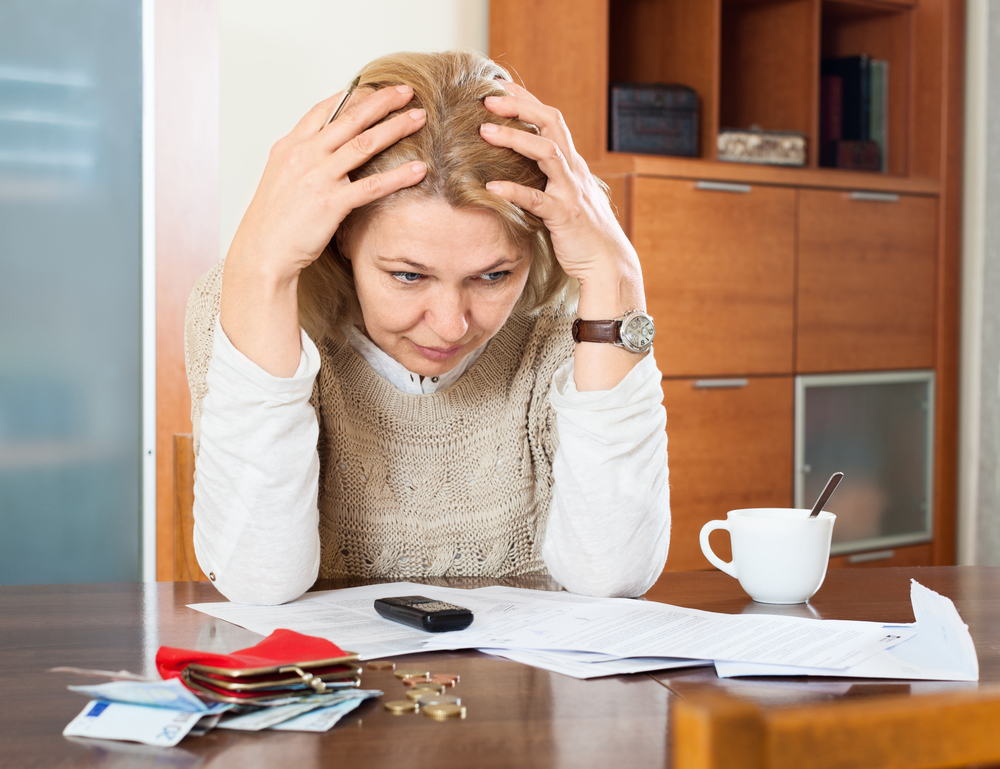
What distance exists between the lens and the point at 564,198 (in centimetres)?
111

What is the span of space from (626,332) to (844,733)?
85 cm

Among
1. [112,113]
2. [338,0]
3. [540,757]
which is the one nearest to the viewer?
[540,757]

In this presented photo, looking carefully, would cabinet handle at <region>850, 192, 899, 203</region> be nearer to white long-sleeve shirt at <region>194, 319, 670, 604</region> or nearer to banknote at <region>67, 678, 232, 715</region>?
white long-sleeve shirt at <region>194, 319, 670, 604</region>

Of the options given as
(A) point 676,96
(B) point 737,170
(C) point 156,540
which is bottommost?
(C) point 156,540

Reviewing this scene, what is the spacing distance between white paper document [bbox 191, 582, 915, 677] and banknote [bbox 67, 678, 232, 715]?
6.4 inches

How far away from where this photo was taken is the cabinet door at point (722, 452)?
2488 millimetres

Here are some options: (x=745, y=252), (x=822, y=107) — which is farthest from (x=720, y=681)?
(x=822, y=107)

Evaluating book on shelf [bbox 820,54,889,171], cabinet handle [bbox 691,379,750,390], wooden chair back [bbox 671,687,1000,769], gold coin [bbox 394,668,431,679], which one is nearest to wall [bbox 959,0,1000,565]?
book on shelf [bbox 820,54,889,171]

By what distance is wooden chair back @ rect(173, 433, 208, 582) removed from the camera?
1296 mm

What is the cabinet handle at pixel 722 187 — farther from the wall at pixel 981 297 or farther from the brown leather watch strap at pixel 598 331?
the brown leather watch strap at pixel 598 331

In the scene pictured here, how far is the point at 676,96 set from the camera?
2.48 metres

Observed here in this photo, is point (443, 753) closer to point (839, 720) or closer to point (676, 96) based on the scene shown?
point (839, 720)

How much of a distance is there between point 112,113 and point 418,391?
1176mm

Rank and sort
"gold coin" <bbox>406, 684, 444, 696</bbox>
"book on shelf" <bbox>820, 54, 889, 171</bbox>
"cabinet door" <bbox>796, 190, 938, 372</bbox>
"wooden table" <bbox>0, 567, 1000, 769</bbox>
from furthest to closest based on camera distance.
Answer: "book on shelf" <bbox>820, 54, 889, 171</bbox> < "cabinet door" <bbox>796, 190, 938, 372</bbox> < "gold coin" <bbox>406, 684, 444, 696</bbox> < "wooden table" <bbox>0, 567, 1000, 769</bbox>
